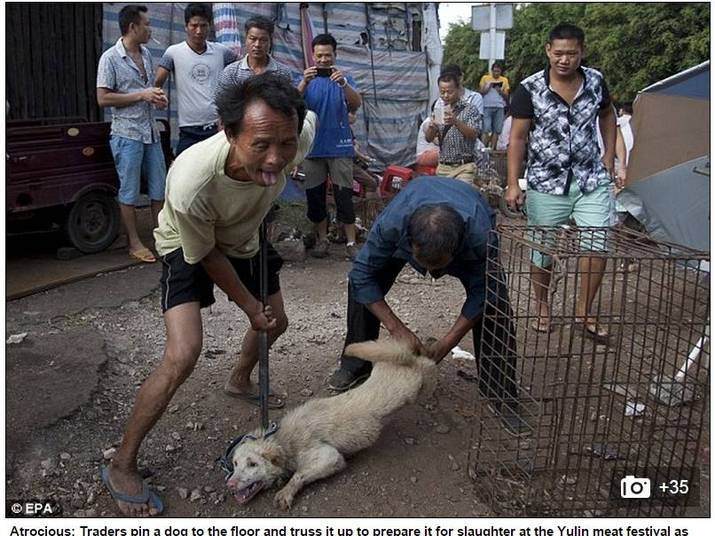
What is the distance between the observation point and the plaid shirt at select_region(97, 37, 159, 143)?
5742mm

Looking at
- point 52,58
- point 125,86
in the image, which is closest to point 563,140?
point 125,86

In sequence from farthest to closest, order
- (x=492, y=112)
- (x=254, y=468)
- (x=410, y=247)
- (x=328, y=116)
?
(x=492, y=112)
(x=328, y=116)
(x=410, y=247)
(x=254, y=468)

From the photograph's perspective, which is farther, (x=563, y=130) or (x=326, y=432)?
(x=563, y=130)

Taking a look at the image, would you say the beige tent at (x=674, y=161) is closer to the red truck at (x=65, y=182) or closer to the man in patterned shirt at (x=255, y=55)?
the man in patterned shirt at (x=255, y=55)

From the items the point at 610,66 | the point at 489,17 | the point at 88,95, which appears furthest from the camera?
the point at 610,66

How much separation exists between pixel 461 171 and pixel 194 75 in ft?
8.27

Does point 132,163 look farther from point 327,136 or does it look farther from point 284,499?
point 284,499

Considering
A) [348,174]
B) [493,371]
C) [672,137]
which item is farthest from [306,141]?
[672,137]

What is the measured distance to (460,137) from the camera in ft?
22.0

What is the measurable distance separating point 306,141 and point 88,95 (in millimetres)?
5435

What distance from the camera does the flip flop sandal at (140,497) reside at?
2.93m

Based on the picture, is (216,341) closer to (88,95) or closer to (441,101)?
(441,101)

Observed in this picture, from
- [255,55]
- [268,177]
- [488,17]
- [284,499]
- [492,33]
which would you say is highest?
[488,17]

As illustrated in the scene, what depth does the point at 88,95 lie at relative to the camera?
7.86 metres
